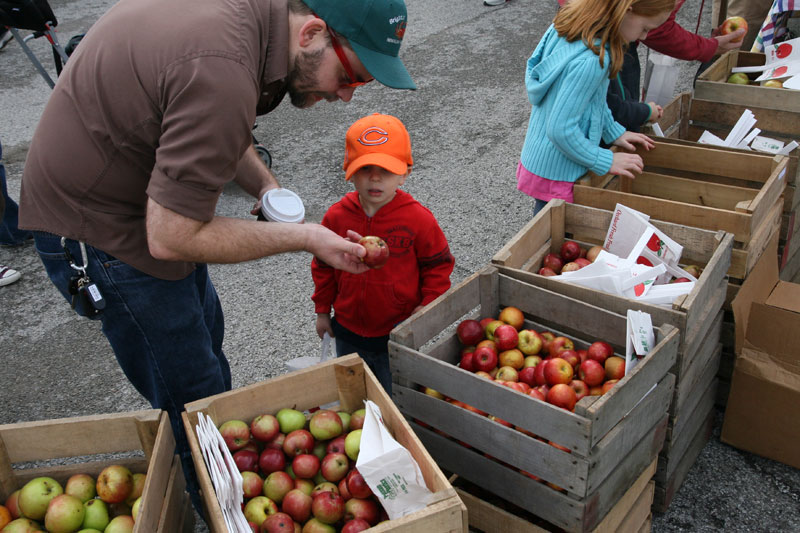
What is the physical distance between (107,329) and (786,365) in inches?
110

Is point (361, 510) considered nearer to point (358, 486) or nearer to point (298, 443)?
point (358, 486)

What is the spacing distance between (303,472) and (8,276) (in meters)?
3.82

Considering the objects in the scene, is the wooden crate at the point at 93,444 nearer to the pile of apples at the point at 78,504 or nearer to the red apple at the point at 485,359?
the pile of apples at the point at 78,504

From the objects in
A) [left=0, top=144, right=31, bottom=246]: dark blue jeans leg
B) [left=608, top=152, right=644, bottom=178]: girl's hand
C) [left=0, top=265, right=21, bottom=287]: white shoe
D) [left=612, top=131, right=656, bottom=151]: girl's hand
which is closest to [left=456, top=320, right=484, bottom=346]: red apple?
[left=608, top=152, right=644, bottom=178]: girl's hand

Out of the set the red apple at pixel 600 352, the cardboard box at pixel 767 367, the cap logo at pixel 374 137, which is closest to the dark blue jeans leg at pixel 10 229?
the cap logo at pixel 374 137

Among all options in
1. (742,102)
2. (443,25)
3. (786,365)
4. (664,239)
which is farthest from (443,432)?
(443,25)

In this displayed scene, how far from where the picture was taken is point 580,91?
3062mm

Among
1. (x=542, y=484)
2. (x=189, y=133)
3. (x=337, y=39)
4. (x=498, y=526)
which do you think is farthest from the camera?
(x=498, y=526)

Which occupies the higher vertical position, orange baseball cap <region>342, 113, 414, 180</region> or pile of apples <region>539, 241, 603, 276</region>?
orange baseball cap <region>342, 113, 414, 180</region>

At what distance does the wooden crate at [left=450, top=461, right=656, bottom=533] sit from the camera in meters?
2.25

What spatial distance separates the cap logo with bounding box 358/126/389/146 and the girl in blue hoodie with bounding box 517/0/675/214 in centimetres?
97

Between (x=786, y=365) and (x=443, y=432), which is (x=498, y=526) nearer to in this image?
(x=443, y=432)

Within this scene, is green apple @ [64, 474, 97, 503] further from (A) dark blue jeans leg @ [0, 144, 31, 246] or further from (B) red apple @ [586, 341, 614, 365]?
(A) dark blue jeans leg @ [0, 144, 31, 246]

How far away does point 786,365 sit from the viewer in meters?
2.98
